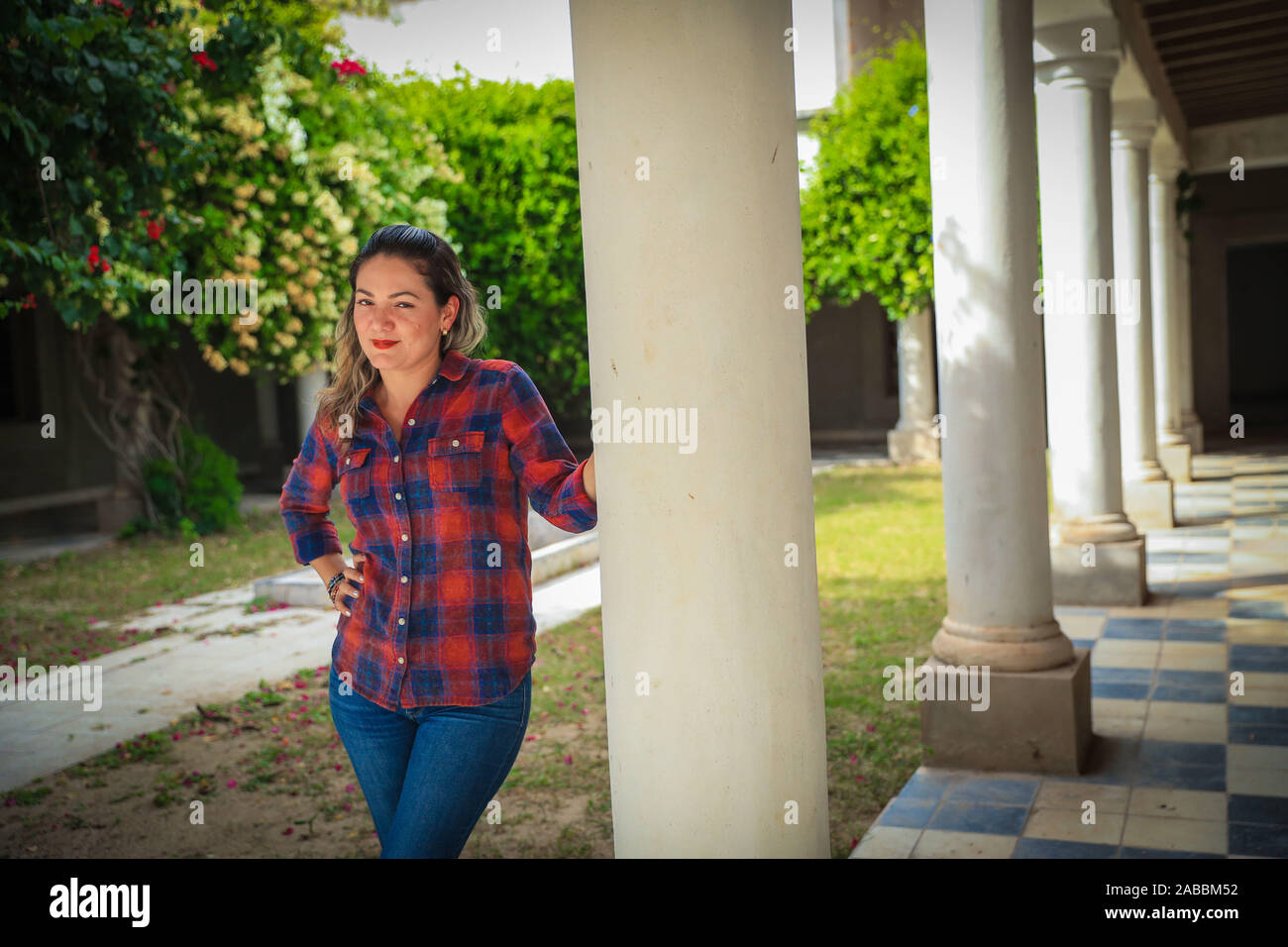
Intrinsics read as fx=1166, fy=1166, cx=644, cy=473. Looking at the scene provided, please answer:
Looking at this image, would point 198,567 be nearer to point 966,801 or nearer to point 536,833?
point 536,833

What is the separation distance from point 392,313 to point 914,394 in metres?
15.8

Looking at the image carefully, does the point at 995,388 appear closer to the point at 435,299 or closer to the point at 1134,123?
the point at 435,299

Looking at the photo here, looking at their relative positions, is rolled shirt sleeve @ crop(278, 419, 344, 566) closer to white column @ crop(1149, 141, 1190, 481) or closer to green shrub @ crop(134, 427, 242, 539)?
green shrub @ crop(134, 427, 242, 539)

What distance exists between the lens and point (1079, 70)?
23.5 ft

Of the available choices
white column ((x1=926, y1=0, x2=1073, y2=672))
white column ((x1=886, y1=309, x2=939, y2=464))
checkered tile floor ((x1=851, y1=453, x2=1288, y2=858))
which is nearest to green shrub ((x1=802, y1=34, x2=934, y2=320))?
white column ((x1=886, y1=309, x2=939, y2=464))

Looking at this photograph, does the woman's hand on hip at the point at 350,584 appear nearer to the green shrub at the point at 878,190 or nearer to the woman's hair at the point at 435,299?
the woman's hair at the point at 435,299

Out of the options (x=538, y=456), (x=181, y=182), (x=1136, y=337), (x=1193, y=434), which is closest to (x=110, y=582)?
(x=181, y=182)

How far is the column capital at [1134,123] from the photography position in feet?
31.4

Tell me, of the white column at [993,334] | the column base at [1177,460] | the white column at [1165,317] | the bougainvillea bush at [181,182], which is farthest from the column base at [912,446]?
the white column at [993,334]

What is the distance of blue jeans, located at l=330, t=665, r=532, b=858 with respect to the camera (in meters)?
2.23

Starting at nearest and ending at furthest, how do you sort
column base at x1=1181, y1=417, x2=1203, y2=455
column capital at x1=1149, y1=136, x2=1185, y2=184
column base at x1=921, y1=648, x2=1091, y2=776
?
column base at x1=921, y1=648, x2=1091, y2=776 → column capital at x1=1149, y1=136, x2=1185, y2=184 → column base at x1=1181, y1=417, x2=1203, y2=455

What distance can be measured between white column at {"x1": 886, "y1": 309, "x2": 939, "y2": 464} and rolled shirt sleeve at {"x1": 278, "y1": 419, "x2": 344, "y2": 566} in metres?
15.2

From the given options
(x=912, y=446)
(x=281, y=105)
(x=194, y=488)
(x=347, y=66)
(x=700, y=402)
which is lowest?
(x=912, y=446)
